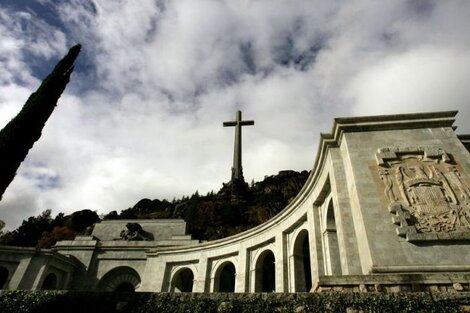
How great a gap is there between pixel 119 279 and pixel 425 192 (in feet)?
79.2

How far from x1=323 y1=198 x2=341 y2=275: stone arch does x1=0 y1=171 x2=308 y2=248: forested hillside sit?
1206 inches

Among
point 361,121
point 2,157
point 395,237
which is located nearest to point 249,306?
point 395,237

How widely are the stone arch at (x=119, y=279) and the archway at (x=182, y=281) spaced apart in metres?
3.81

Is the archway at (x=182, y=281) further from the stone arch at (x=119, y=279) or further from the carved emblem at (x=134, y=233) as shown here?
the carved emblem at (x=134, y=233)

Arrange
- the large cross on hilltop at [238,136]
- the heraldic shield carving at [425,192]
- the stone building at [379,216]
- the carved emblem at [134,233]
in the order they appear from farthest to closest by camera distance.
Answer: the large cross on hilltop at [238,136] < the carved emblem at [134,233] < the heraldic shield carving at [425,192] < the stone building at [379,216]

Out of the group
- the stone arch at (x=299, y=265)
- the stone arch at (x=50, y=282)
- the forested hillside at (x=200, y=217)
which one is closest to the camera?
the stone arch at (x=299, y=265)

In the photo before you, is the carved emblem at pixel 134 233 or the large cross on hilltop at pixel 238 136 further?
the large cross on hilltop at pixel 238 136

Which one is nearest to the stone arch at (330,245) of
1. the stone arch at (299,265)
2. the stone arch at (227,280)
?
the stone arch at (299,265)

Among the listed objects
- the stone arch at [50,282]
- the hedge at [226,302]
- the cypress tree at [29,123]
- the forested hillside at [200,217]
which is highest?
the forested hillside at [200,217]

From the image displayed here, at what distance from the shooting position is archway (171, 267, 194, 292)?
2147 centimetres

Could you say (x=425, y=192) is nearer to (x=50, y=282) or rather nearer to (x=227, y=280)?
(x=227, y=280)

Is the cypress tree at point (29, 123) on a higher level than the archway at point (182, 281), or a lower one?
higher

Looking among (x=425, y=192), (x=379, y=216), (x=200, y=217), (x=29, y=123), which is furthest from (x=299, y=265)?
(x=200, y=217)

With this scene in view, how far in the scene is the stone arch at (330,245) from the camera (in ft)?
36.2
